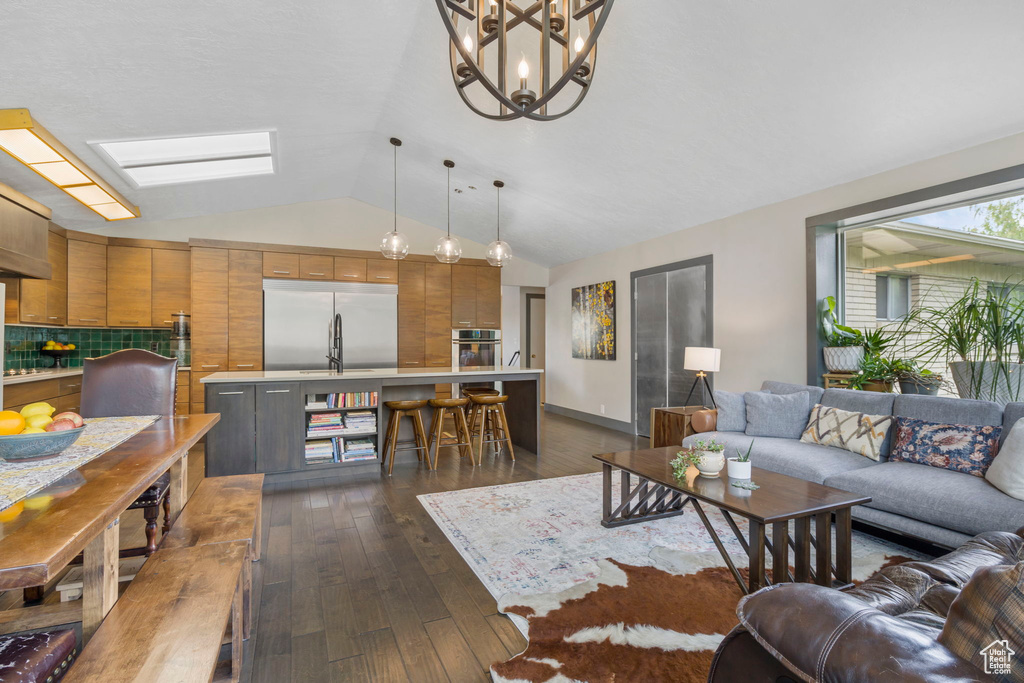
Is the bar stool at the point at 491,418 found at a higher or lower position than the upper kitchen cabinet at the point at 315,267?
lower

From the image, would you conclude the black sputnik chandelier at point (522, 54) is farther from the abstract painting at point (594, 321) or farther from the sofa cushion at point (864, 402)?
the abstract painting at point (594, 321)

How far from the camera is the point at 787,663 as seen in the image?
82 centimetres

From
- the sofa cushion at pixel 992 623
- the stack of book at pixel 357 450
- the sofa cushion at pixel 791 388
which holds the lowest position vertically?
the stack of book at pixel 357 450

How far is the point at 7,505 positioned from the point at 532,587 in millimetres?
1854

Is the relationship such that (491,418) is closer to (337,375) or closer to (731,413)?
(337,375)

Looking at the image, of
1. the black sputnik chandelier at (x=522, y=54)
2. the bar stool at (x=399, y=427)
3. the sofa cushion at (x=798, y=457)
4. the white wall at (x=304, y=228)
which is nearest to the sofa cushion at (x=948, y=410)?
the sofa cushion at (x=798, y=457)

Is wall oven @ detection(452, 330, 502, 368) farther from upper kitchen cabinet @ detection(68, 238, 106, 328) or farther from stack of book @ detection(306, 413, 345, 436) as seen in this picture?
upper kitchen cabinet @ detection(68, 238, 106, 328)

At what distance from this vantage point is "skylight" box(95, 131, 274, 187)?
13.9ft

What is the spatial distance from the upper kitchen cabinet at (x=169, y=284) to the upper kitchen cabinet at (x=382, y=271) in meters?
2.16

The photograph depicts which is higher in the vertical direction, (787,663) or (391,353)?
(391,353)

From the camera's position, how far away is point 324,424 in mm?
4168

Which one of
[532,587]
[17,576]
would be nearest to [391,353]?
[532,587]

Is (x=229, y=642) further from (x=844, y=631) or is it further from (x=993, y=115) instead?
(x=993, y=115)

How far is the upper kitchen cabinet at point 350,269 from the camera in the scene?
21.0 ft
